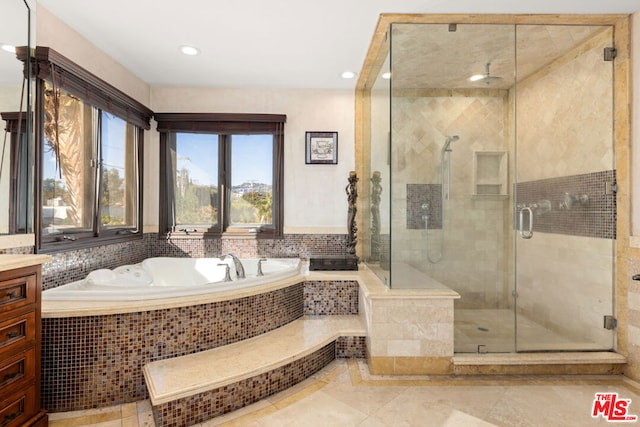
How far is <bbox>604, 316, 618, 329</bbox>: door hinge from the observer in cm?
223

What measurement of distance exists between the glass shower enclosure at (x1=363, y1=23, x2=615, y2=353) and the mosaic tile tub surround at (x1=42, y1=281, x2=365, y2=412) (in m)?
1.29

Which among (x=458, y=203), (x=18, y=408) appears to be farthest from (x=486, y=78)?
(x=18, y=408)

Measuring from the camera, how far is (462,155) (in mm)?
2451

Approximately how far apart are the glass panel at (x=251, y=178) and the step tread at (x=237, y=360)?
142 centimetres

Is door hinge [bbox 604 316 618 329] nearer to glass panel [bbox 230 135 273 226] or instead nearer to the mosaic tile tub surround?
the mosaic tile tub surround

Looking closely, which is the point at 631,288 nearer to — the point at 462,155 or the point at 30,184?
the point at 462,155

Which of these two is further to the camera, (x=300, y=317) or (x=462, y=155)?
(x=300, y=317)

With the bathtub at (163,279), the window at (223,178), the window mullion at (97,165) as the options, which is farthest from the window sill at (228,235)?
the window mullion at (97,165)

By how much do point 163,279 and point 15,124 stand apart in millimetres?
1725

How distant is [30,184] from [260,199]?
189 cm

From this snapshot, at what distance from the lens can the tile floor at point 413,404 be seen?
1.67 metres

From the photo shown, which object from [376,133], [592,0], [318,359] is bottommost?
[318,359]

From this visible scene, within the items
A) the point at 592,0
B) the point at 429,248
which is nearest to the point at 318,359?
the point at 429,248

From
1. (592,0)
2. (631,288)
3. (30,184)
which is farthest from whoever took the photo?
(631,288)
